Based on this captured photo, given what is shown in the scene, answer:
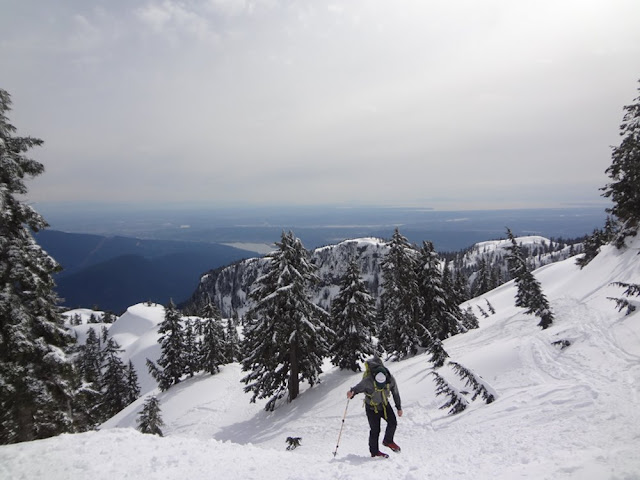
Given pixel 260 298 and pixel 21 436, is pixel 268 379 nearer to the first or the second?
pixel 260 298

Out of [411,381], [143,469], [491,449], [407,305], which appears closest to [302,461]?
[143,469]

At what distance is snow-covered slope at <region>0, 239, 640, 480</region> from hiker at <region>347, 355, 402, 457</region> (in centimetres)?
49

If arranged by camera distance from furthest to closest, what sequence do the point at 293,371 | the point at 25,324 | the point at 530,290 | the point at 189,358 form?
the point at 189,358, the point at 293,371, the point at 530,290, the point at 25,324

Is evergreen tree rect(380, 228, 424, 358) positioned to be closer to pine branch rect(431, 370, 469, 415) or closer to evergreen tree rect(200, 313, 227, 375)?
pine branch rect(431, 370, 469, 415)

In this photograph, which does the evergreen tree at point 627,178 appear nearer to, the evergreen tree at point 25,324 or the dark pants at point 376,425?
the dark pants at point 376,425

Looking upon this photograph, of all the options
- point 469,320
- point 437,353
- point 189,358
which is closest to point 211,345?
point 189,358

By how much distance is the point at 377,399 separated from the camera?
297 inches

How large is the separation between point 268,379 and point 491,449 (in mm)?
17609

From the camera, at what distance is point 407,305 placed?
2612cm

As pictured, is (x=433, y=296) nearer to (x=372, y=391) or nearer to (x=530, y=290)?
(x=530, y=290)

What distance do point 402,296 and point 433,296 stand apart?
3465 mm

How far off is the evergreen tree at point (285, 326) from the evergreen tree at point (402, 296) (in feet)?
21.4

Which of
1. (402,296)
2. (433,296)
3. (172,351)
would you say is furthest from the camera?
(172,351)

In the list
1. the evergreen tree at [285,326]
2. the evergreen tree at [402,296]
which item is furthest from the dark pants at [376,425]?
the evergreen tree at [402,296]
